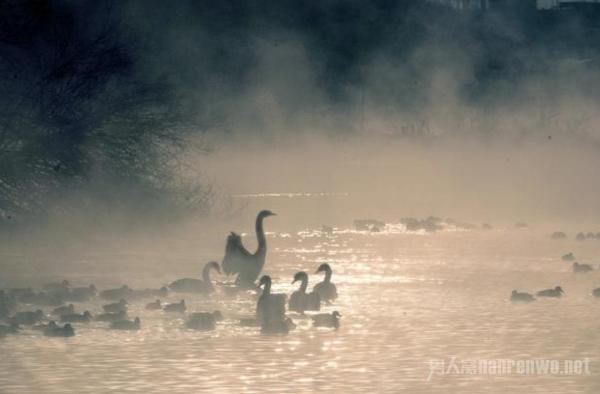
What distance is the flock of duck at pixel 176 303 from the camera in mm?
21297

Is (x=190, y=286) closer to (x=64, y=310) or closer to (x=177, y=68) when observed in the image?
(x=64, y=310)

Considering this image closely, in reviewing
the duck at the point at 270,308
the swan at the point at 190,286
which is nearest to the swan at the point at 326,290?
the duck at the point at 270,308

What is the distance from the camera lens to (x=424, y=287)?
25.4m

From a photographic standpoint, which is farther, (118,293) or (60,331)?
(118,293)

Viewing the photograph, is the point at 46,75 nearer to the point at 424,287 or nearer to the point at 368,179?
the point at 424,287

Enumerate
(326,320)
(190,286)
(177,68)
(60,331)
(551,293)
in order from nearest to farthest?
1. (60,331)
2. (326,320)
3. (551,293)
4. (190,286)
5. (177,68)

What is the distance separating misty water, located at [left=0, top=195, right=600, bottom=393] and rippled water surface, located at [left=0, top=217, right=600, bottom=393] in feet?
0.07

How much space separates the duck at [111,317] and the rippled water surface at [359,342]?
0.67ft

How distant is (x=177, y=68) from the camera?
47625 mm

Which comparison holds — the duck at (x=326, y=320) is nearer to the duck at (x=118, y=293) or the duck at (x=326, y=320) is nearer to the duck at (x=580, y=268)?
the duck at (x=118, y=293)

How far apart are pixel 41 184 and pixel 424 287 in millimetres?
9243

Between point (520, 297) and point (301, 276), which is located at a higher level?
point (301, 276)

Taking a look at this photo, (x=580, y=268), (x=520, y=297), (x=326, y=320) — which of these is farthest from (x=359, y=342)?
(x=580, y=268)

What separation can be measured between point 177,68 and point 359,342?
28.0 metres
